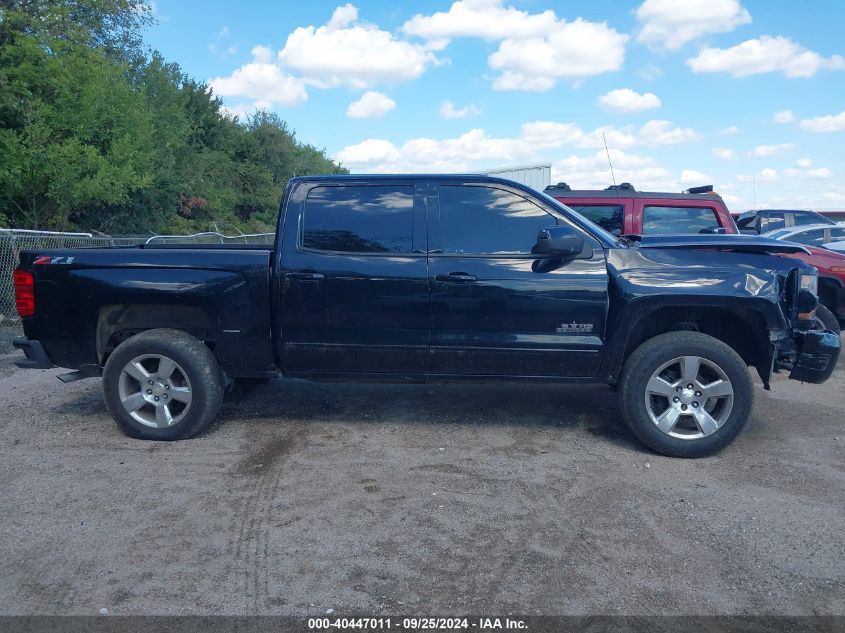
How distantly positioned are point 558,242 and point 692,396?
148cm

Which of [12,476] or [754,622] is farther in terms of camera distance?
[12,476]

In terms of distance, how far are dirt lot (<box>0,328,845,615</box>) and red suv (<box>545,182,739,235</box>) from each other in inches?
120

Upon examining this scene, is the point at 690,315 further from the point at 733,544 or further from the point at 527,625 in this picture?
the point at 527,625

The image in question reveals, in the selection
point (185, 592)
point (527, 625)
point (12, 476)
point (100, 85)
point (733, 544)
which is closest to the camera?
point (527, 625)

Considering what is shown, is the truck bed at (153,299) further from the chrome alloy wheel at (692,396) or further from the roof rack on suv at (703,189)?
the roof rack on suv at (703,189)

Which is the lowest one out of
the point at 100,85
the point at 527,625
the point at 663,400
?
the point at 527,625

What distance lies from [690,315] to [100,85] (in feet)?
51.1

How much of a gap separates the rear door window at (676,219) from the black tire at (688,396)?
3.84m

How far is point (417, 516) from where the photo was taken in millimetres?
4164

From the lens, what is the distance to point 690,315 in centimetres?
543

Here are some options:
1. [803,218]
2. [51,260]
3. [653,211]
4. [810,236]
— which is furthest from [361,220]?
[803,218]

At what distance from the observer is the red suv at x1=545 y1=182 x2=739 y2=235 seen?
8680 mm

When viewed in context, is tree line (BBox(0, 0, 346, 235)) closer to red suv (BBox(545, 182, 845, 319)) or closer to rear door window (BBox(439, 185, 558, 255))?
red suv (BBox(545, 182, 845, 319))

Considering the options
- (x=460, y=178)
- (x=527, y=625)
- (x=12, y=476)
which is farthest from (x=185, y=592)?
(x=460, y=178)
